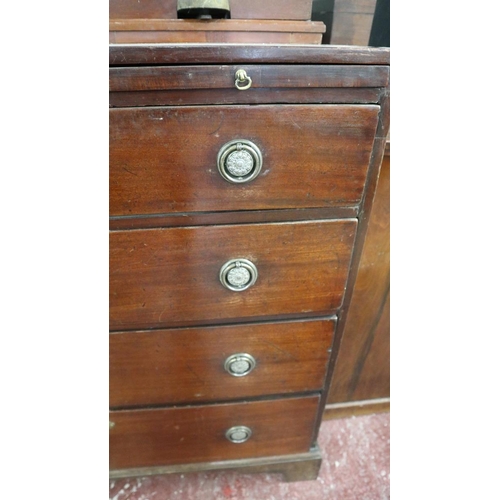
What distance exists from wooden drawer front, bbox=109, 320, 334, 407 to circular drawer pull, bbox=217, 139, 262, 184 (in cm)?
28

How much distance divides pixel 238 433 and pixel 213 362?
0.21 m

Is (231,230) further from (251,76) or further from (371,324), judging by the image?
(371,324)

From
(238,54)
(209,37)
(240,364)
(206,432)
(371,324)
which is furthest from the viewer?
(371,324)

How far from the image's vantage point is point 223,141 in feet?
Answer: 1.87

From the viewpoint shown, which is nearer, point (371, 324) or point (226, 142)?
point (226, 142)

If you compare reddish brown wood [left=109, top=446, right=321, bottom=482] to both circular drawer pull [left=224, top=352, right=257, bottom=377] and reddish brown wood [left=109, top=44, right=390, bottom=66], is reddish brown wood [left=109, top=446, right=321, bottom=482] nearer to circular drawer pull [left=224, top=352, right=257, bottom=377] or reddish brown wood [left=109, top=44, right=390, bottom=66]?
circular drawer pull [left=224, top=352, right=257, bottom=377]

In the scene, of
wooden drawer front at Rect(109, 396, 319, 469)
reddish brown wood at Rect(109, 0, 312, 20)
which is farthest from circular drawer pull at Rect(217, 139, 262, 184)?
wooden drawer front at Rect(109, 396, 319, 469)

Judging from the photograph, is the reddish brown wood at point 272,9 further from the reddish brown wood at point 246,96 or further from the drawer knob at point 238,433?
the drawer knob at point 238,433

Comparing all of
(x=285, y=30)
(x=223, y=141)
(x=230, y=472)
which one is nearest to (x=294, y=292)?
(x=223, y=141)

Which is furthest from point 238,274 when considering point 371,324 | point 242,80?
point 371,324

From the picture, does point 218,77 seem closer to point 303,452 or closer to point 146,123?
point 146,123

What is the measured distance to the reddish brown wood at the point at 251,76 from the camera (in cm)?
53

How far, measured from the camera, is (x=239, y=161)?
576 mm

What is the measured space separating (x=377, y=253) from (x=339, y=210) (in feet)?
1.14
